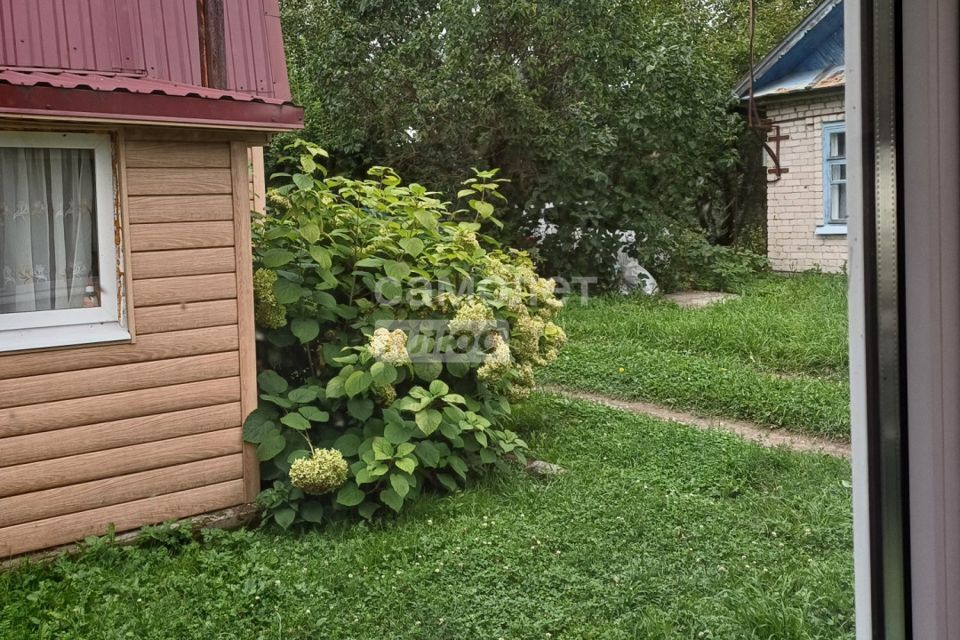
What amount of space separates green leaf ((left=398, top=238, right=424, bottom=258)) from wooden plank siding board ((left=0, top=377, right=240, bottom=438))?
0.64 metres

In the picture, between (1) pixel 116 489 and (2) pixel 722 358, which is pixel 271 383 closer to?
(1) pixel 116 489

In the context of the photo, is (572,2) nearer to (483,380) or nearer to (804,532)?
(483,380)

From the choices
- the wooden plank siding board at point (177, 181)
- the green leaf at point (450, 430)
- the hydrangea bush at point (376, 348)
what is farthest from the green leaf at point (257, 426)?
the wooden plank siding board at point (177, 181)

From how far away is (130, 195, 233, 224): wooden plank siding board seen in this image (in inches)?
84.5

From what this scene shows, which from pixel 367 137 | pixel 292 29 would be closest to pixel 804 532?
pixel 367 137

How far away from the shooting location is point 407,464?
223cm

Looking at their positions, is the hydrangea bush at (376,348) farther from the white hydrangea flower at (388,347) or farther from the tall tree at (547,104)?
the tall tree at (547,104)

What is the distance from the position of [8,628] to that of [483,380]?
1399 millimetres

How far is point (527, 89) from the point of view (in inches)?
225

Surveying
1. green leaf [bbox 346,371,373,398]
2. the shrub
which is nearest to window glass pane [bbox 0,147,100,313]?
green leaf [bbox 346,371,373,398]

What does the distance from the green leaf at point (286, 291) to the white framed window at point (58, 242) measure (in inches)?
17.0

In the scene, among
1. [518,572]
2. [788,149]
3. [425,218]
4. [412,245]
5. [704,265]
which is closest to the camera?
[518,572]

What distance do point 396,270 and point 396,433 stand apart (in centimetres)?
50

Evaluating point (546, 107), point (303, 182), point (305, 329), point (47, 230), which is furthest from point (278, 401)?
point (546, 107)
